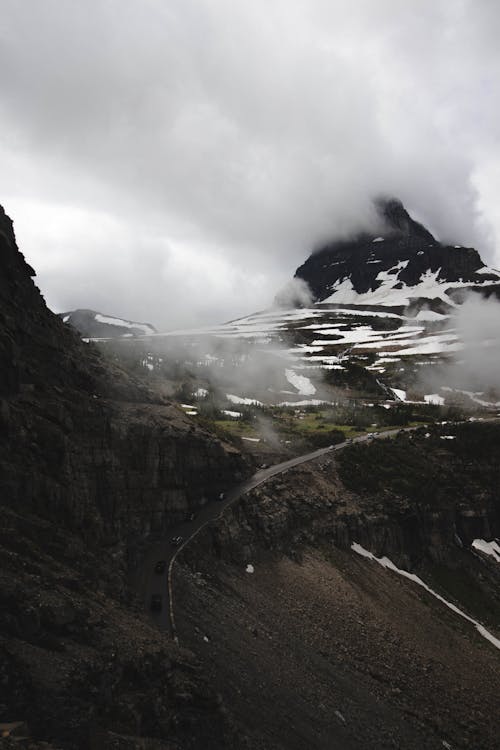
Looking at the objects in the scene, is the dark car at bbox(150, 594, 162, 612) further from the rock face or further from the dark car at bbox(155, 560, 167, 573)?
the dark car at bbox(155, 560, 167, 573)

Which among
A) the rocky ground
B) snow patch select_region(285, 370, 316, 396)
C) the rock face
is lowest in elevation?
the rocky ground

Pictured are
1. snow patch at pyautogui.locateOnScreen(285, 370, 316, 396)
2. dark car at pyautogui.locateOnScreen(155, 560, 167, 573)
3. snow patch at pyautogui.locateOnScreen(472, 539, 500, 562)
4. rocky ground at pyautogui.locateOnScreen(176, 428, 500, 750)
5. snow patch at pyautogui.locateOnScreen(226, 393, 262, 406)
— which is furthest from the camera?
snow patch at pyautogui.locateOnScreen(285, 370, 316, 396)

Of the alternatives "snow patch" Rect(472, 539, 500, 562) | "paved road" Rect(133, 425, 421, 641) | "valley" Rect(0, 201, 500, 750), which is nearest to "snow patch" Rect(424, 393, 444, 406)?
"valley" Rect(0, 201, 500, 750)

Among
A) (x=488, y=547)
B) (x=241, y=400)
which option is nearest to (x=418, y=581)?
(x=488, y=547)

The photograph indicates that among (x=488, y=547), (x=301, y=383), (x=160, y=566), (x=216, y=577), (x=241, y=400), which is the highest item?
(x=301, y=383)

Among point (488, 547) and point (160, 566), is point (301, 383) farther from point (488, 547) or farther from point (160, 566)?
point (160, 566)

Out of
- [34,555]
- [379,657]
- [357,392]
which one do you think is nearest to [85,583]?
[34,555]
